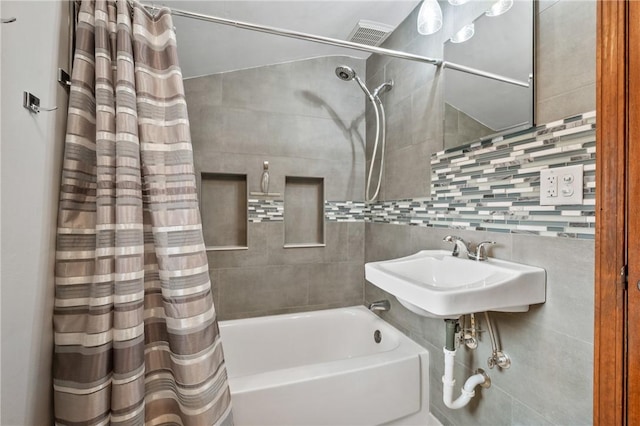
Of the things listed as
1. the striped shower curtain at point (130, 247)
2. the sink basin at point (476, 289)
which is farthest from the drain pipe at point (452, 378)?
the striped shower curtain at point (130, 247)

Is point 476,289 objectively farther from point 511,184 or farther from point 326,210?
point 326,210

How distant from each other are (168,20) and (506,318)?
175 centimetres

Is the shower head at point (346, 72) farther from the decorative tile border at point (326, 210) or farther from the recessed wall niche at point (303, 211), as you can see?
the decorative tile border at point (326, 210)

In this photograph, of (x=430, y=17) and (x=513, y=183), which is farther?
(x=430, y=17)

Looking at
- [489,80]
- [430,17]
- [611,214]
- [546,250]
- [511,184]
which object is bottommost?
[546,250]

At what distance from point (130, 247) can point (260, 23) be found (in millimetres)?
1460

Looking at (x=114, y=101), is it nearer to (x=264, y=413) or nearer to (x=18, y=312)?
(x=18, y=312)

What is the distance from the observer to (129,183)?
100cm

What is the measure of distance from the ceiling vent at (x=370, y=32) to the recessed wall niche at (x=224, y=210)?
1203mm

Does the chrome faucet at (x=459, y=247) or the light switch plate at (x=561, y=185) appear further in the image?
the chrome faucet at (x=459, y=247)

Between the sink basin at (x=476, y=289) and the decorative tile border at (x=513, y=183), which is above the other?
the decorative tile border at (x=513, y=183)

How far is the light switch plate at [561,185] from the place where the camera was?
0.93 meters

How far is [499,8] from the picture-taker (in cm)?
127

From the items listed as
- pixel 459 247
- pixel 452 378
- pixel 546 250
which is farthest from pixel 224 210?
pixel 546 250
